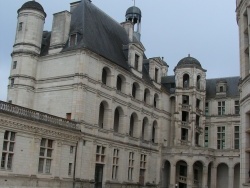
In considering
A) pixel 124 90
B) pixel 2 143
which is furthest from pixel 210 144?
pixel 2 143

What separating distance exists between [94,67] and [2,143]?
1121 cm

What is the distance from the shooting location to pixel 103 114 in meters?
33.1

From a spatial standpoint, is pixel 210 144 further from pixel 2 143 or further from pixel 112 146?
pixel 2 143

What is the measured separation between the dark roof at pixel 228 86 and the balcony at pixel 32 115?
22.7m

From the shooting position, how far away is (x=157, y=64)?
41281 millimetres

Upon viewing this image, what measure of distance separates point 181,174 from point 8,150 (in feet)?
76.1

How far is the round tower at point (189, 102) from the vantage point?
41875 millimetres

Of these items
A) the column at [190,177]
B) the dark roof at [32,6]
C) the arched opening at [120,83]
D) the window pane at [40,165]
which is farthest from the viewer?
the column at [190,177]

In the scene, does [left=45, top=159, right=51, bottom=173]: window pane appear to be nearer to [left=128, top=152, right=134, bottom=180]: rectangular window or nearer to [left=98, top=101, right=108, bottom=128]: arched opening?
[left=98, top=101, right=108, bottom=128]: arched opening

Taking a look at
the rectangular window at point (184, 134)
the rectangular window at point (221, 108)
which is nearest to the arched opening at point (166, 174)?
the rectangular window at point (184, 134)

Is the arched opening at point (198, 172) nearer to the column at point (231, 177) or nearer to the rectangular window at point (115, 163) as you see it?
the column at point (231, 177)

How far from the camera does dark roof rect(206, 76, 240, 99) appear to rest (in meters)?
44.8

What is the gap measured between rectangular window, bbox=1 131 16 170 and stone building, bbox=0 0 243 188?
59 mm

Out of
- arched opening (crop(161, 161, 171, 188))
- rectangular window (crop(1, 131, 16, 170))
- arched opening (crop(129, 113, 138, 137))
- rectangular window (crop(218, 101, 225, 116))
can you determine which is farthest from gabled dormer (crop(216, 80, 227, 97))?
rectangular window (crop(1, 131, 16, 170))
